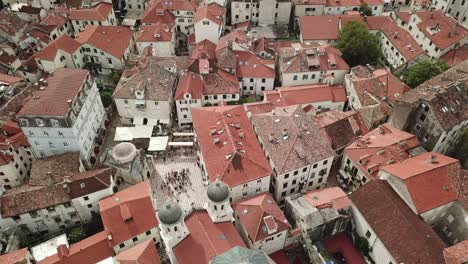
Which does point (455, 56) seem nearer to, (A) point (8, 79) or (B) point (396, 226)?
(B) point (396, 226)

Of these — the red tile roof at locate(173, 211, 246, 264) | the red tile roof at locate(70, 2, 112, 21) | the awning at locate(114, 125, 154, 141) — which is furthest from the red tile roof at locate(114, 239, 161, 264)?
the red tile roof at locate(70, 2, 112, 21)

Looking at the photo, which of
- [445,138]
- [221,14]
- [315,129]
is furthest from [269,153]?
[221,14]

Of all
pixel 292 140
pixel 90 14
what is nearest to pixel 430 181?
pixel 292 140

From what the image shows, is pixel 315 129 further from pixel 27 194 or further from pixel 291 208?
pixel 27 194

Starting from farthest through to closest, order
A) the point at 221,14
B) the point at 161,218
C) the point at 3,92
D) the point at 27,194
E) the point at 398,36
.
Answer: the point at 221,14, the point at 398,36, the point at 3,92, the point at 27,194, the point at 161,218

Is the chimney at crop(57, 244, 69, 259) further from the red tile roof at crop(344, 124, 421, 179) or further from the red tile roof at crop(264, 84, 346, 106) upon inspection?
the red tile roof at crop(344, 124, 421, 179)

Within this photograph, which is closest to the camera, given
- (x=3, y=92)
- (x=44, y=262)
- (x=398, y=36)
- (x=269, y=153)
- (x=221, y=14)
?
(x=44, y=262)

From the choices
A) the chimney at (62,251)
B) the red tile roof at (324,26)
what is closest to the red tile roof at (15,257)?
the chimney at (62,251)
